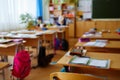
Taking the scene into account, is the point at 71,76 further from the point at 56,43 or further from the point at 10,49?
the point at 56,43

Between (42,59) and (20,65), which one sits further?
(42,59)

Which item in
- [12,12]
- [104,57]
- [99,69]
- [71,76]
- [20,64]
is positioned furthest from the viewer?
[12,12]

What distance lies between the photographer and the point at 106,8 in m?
7.17

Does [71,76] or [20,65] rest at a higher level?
[71,76]

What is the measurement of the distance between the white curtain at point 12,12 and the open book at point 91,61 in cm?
423

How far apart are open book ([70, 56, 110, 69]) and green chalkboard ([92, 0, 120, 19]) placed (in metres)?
5.62

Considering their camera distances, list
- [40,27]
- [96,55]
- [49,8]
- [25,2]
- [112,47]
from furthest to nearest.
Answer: [49,8] → [25,2] → [40,27] → [112,47] → [96,55]

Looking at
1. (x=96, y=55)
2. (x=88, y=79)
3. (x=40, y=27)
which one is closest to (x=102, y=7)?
(x=40, y=27)

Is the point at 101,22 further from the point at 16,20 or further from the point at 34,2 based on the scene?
the point at 16,20

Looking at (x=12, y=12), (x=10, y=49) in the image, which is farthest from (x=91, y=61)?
(x=12, y=12)

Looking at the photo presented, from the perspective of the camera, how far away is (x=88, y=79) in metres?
1.29

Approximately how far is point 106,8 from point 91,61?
226 inches

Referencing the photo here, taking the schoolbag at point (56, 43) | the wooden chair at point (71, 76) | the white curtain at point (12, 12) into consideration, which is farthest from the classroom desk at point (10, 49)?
the white curtain at point (12, 12)

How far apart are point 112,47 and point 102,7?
488 centimetres
